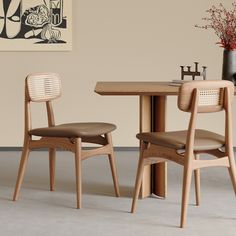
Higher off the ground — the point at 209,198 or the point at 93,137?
the point at 93,137

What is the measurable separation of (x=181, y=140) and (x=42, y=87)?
1.10 metres

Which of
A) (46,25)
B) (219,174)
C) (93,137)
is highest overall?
(46,25)

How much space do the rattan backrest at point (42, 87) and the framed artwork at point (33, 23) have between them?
1.50m

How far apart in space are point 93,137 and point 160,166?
1.52 ft

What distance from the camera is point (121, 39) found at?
5.33 meters

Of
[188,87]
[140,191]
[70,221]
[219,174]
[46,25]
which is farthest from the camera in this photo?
[46,25]

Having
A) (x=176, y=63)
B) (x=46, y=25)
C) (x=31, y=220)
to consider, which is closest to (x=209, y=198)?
(x=31, y=220)

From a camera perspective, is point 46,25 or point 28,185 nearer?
point 28,185

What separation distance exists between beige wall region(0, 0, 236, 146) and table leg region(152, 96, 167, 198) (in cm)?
173

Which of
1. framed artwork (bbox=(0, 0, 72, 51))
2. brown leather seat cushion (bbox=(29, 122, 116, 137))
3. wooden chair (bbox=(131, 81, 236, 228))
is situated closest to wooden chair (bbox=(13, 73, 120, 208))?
brown leather seat cushion (bbox=(29, 122, 116, 137))

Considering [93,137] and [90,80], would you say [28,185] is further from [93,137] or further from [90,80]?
[90,80]

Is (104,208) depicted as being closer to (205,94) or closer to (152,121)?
(152,121)

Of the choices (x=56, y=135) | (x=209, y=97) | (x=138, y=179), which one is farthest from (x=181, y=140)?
(x=56, y=135)

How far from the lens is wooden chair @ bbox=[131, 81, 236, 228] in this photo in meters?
2.99
